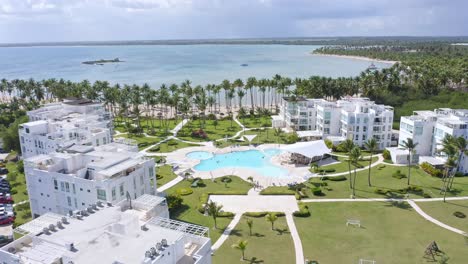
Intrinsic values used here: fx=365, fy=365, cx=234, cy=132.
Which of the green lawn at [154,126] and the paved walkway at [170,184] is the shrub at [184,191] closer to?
the paved walkway at [170,184]

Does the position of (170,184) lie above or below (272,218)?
below

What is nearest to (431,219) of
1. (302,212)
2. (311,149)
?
(302,212)

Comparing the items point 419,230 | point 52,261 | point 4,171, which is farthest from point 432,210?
point 4,171

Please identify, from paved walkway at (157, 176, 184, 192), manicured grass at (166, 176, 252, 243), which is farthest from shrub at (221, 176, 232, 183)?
paved walkway at (157, 176, 184, 192)

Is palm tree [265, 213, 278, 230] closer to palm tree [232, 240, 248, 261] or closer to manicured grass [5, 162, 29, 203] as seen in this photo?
palm tree [232, 240, 248, 261]

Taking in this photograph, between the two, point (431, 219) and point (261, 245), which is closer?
point (261, 245)

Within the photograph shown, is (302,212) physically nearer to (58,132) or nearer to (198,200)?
(198,200)
